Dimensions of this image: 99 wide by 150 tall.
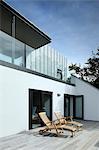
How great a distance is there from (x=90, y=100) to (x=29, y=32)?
7.86 metres

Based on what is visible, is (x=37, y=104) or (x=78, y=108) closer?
(x=37, y=104)

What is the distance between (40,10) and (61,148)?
23.0ft

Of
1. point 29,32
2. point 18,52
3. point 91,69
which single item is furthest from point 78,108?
point 91,69

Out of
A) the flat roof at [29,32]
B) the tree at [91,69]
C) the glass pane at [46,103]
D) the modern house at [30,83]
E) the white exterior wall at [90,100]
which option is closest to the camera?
the modern house at [30,83]

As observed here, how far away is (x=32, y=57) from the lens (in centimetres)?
1466

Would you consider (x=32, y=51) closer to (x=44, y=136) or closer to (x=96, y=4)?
(x=96, y=4)

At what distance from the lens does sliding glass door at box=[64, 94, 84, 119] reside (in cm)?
1967

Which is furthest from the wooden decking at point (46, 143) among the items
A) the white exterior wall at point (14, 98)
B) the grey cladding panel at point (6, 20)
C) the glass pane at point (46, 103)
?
the grey cladding panel at point (6, 20)

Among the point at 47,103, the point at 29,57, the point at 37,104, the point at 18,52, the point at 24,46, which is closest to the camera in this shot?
the point at 18,52

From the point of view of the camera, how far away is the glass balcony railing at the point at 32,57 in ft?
→ 39.0

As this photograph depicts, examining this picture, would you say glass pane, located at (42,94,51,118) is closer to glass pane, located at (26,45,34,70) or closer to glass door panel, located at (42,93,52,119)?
glass door panel, located at (42,93,52,119)

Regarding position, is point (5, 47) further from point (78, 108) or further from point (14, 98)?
point (78, 108)

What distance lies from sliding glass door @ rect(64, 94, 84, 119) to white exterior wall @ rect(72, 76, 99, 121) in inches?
15.3

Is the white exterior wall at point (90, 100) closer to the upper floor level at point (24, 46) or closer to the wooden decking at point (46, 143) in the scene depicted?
the upper floor level at point (24, 46)
